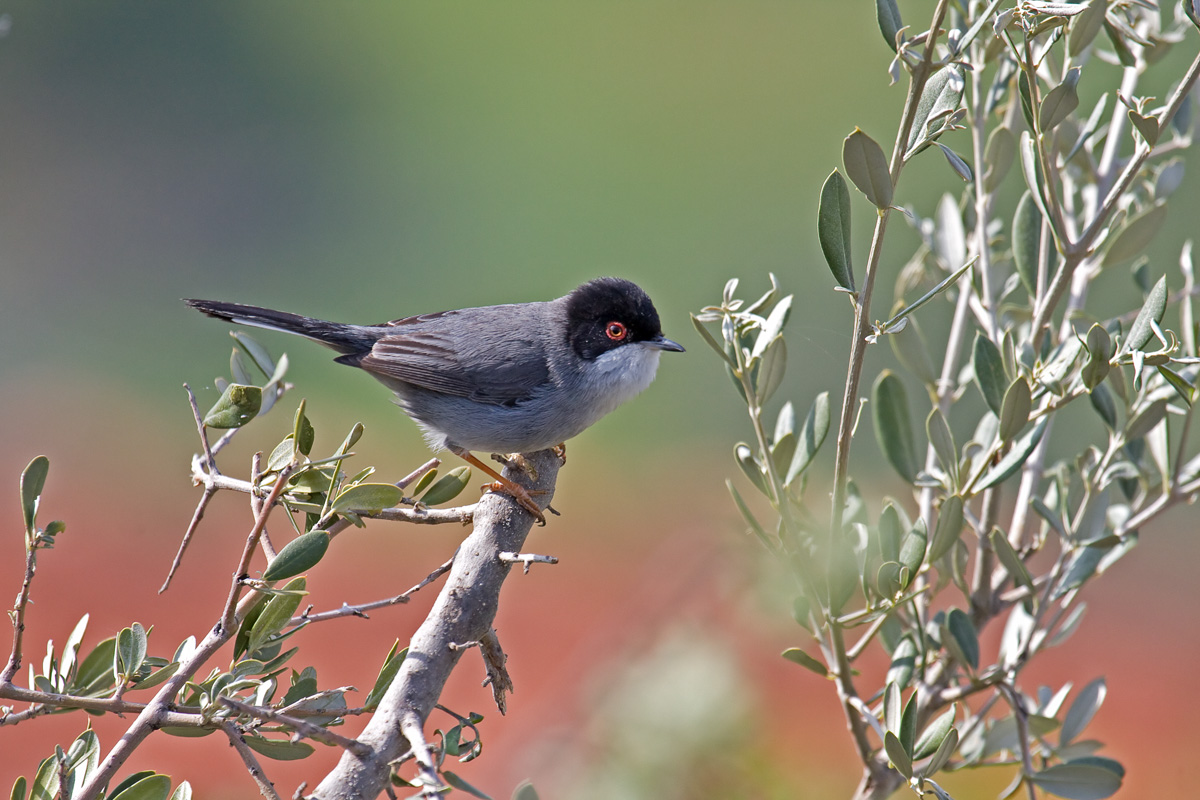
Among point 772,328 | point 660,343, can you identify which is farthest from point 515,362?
point 772,328

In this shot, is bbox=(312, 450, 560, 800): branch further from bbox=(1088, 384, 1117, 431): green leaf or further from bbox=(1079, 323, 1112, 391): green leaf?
bbox=(1088, 384, 1117, 431): green leaf

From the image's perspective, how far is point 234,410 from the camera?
1.38m

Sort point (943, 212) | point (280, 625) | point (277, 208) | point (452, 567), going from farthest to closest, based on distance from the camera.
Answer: point (277, 208), point (943, 212), point (452, 567), point (280, 625)

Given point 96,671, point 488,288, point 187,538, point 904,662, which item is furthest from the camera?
point 488,288

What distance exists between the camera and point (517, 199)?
10.5m

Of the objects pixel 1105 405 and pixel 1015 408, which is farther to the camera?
pixel 1105 405

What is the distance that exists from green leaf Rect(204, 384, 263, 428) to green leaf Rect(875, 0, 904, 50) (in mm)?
1046

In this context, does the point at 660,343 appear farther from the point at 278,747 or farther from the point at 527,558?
the point at 278,747

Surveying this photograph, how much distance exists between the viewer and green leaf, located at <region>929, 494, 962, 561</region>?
5.05ft

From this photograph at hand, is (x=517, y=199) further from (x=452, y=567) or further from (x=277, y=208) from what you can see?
(x=452, y=567)

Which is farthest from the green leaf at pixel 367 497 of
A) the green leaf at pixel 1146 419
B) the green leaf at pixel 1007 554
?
the green leaf at pixel 1146 419

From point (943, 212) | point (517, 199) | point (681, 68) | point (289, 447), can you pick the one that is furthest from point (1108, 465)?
point (681, 68)

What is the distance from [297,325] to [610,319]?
0.90 metres

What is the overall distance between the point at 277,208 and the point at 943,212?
921 centimetres
